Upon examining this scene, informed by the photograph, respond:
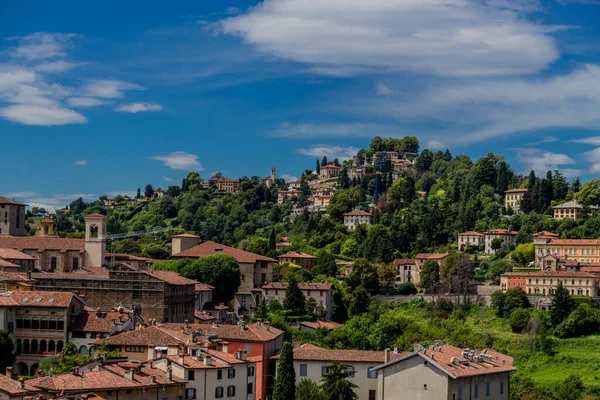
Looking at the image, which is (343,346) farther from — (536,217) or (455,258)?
(536,217)

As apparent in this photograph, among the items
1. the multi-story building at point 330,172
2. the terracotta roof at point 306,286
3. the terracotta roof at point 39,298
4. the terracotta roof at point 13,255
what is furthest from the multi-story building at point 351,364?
the multi-story building at point 330,172

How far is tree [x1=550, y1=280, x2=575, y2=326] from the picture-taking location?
9231 cm

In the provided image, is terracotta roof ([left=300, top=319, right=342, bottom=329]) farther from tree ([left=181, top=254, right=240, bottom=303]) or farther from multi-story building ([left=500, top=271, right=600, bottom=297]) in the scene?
multi-story building ([left=500, top=271, right=600, bottom=297])

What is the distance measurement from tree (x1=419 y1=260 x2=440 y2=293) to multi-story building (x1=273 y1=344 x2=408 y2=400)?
158ft

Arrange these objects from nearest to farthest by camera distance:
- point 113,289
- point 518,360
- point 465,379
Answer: point 465,379 → point 113,289 → point 518,360

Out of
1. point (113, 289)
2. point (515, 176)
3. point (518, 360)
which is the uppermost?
point (515, 176)

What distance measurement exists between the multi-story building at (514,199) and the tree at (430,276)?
32908 mm

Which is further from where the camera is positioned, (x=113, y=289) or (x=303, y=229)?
(x=303, y=229)

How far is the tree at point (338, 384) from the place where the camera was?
51.5 m

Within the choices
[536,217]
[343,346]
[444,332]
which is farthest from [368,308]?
[536,217]

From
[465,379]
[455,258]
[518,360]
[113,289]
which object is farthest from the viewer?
[455,258]

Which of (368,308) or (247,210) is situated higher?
(247,210)

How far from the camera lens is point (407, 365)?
4903 centimetres

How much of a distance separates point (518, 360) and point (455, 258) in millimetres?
24479
